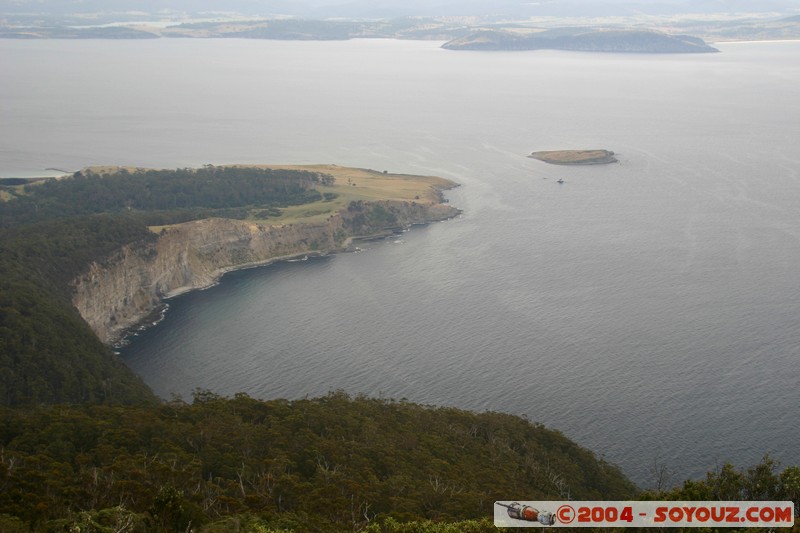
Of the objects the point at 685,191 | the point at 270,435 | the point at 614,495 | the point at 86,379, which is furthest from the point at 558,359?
the point at 685,191

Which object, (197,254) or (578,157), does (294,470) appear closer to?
(197,254)

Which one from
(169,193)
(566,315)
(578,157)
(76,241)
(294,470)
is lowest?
(566,315)

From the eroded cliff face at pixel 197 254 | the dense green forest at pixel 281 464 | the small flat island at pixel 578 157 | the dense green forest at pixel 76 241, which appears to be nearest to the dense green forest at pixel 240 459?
the dense green forest at pixel 281 464

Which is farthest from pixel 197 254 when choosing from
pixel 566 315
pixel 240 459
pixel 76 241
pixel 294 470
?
pixel 294 470

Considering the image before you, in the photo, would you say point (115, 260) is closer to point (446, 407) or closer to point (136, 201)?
point (136, 201)

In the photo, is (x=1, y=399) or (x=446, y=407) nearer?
(x=1, y=399)

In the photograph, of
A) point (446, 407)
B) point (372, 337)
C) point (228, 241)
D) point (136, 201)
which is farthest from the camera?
point (136, 201)

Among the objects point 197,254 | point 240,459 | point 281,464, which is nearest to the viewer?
point 281,464
